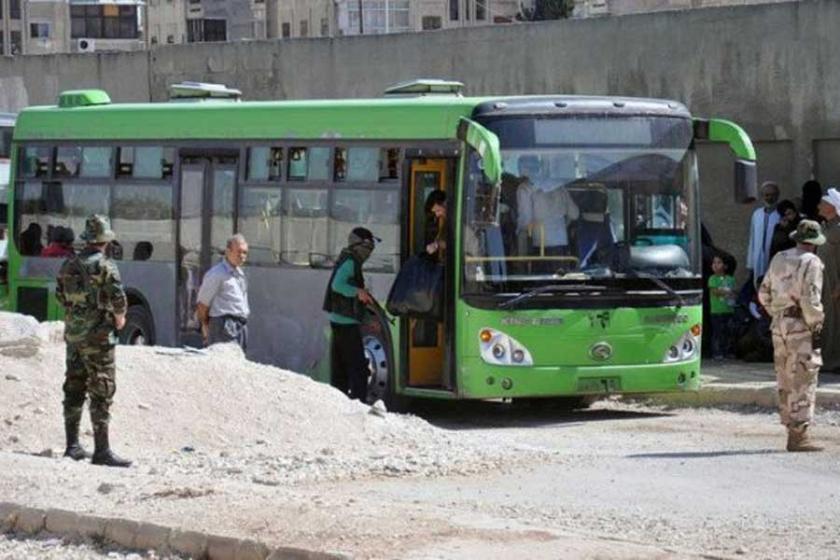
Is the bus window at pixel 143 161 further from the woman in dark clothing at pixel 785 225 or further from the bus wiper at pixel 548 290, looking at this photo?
the woman in dark clothing at pixel 785 225

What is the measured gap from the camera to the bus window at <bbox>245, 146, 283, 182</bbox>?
20234mm

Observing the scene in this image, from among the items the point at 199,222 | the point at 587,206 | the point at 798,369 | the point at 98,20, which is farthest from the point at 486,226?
the point at 98,20

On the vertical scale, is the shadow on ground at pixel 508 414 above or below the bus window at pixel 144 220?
below

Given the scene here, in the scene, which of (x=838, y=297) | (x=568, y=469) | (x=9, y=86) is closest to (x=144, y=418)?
(x=568, y=469)

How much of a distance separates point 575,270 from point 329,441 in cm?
342

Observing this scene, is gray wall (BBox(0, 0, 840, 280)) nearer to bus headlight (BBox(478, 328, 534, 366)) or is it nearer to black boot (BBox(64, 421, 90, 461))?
bus headlight (BBox(478, 328, 534, 366))

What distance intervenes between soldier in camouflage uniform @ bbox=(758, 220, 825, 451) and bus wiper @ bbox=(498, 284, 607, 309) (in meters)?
2.92

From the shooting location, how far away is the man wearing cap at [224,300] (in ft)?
60.1

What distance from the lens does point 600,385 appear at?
18.2m

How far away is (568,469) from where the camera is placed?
14430mm

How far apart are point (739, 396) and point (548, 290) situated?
2.30m

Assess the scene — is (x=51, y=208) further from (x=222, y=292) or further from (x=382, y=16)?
(x=382, y=16)

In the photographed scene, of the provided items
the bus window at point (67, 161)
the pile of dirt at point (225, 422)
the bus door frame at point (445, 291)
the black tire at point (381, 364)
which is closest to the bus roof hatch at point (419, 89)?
the bus door frame at point (445, 291)

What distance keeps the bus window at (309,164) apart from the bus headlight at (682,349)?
11.4 ft
